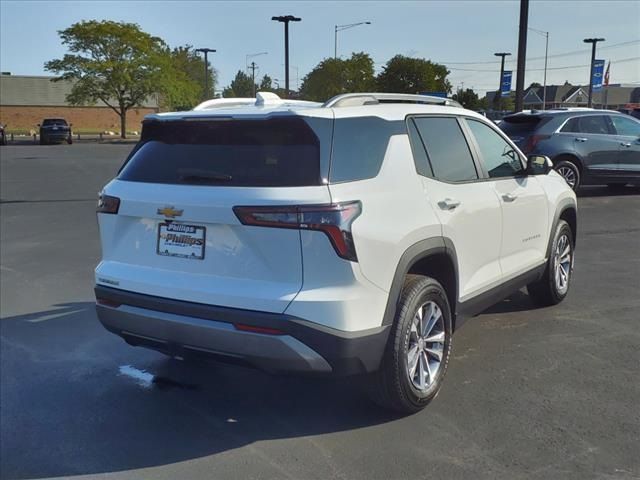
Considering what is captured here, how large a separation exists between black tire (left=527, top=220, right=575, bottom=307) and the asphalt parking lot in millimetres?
115

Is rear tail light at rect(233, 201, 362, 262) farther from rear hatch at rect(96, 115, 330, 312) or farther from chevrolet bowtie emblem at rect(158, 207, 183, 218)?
chevrolet bowtie emblem at rect(158, 207, 183, 218)

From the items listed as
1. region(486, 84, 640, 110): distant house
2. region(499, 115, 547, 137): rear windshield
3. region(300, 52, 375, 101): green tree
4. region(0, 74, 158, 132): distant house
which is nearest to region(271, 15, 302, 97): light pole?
region(300, 52, 375, 101): green tree

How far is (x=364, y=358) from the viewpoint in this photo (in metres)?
3.30

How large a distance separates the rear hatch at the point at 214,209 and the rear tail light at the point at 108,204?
3 cm

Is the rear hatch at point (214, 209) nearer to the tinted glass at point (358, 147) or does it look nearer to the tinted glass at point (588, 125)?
the tinted glass at point (358, 147)

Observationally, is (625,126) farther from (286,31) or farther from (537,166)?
(286,31)

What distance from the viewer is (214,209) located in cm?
327

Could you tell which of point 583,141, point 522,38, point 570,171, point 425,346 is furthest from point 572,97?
point 425,346

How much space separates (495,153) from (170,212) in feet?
8.83

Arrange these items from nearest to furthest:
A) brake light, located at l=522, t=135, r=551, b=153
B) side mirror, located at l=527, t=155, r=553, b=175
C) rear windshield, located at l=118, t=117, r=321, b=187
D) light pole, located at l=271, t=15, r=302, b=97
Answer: rear windshield, located at l=118, t=117, r=321, b=187
side mirror, located at l=527, t=155, r=553, b=175
brake light, located at l=522, t=135, r=551, b=153
light pole, located at l=271, t=15, r=302, b=97

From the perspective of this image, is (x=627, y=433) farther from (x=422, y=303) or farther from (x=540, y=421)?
(x=422, y=303)

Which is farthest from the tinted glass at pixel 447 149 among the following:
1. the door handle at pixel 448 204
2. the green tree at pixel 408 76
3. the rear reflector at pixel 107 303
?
the green tree at pixel 408 76

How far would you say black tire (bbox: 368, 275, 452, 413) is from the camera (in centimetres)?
349

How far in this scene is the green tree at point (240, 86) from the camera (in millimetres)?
109062
